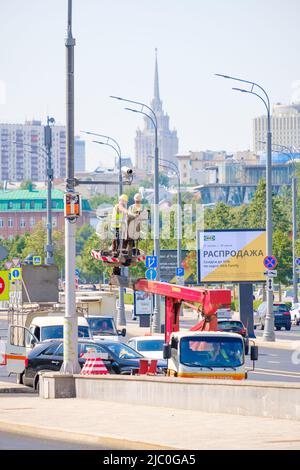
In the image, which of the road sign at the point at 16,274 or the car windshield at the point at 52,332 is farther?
the road sign at the point at 16,274

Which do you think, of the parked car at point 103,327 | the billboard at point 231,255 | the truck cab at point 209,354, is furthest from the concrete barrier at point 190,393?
the billboard at point 231,255

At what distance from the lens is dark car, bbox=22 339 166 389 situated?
31234mm

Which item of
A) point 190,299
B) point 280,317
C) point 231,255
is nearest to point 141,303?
point 231,255

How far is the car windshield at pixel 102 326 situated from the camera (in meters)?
42.9

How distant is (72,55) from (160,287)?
5.53 metres

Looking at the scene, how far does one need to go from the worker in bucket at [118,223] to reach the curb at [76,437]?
6103mm

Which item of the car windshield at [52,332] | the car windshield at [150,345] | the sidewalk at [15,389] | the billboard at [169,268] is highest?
the billboard at [169,268]

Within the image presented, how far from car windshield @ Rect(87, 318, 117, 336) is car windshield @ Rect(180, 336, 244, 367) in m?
15.2

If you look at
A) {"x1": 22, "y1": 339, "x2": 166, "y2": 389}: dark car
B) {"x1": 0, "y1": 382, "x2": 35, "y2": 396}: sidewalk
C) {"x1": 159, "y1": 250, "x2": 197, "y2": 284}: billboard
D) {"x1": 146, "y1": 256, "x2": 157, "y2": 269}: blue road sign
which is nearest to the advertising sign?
{"x1": 146, "y1": 256, "x2": 157, "y2": 269}: blue road sign

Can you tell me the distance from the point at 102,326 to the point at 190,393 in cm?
1925

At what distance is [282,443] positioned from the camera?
1895 centimetres

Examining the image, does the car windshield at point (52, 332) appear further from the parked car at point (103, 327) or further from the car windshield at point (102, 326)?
the car windshield at point (102, 326)

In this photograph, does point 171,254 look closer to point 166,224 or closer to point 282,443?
point 166,224

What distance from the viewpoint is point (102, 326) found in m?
43.3
